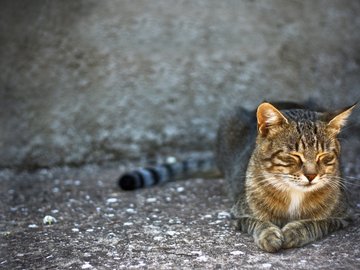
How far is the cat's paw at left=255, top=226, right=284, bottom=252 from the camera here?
3787 millimetres

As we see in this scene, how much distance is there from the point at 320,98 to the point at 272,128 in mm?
2325

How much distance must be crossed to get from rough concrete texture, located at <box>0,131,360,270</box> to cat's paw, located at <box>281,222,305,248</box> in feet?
0.15

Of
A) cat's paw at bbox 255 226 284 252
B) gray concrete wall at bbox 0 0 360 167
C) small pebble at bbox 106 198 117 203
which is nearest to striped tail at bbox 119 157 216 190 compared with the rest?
small pebble at bbox 106 198 117 203

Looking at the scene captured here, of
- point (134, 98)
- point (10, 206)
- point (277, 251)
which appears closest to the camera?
point (277, 251)

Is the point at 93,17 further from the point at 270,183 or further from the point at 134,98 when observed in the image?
the point at 270,183

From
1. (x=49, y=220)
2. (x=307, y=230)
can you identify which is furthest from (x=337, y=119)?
(x=49, y=220)

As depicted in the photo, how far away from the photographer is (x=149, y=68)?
20.1 feet

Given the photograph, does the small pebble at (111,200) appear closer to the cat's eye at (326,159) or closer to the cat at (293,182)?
the cat at (293,182)

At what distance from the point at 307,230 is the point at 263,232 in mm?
307

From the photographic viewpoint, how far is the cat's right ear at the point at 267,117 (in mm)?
4051

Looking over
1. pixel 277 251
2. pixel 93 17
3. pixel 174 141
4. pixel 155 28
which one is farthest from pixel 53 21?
pixel 277 251

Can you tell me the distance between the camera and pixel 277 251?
3811mm

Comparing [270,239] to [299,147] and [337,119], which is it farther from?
[337,119]

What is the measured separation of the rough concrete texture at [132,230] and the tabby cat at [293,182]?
99 millimetres
